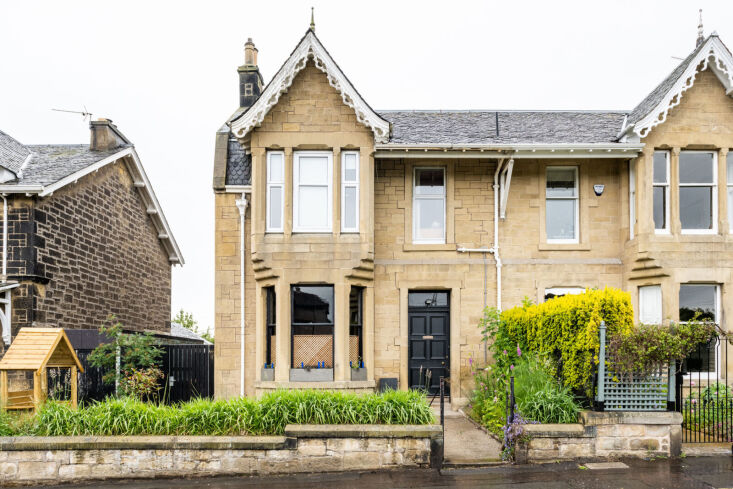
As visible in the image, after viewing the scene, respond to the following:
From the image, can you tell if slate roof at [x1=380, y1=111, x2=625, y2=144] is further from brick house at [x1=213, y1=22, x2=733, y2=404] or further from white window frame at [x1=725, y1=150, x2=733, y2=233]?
white window frame at [x1=725, y1=150, x2=733, y2=233]

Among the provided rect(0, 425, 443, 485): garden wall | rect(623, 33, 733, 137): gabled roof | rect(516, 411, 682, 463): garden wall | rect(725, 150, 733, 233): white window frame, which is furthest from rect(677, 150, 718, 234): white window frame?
rect(0, 425, 443, 485): garden wall

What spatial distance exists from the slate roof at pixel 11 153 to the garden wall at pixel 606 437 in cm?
1419

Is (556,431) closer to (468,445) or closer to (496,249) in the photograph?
(468,445)

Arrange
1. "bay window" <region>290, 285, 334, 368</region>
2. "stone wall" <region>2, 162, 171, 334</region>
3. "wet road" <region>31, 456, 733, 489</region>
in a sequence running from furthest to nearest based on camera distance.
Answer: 1. "stone wall" <region>2, 162, 171, 334</region>
2. "bay window" <region>290, 285, 334, 368</region>
3. "wet road" <region>31, 456, 733, 489</region>

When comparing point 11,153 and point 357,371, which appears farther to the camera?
point 11,153

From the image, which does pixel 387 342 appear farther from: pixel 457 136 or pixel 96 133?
pixel 96 133

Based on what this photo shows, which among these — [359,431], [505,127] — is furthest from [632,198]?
[359,431]

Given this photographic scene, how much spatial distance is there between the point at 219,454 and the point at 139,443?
1205 millimetres

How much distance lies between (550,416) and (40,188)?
1292cm

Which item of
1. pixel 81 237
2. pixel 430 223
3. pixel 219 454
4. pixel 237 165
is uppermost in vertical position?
pixel 237 165

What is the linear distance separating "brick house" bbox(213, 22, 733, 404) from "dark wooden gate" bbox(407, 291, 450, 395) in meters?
0.04

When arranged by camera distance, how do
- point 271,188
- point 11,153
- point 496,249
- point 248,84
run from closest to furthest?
point 271,188 → point 496,249 → point 11,153 → point 248,84

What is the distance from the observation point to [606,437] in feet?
34.4

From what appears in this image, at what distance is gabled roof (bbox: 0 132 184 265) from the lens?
16.7 metres
